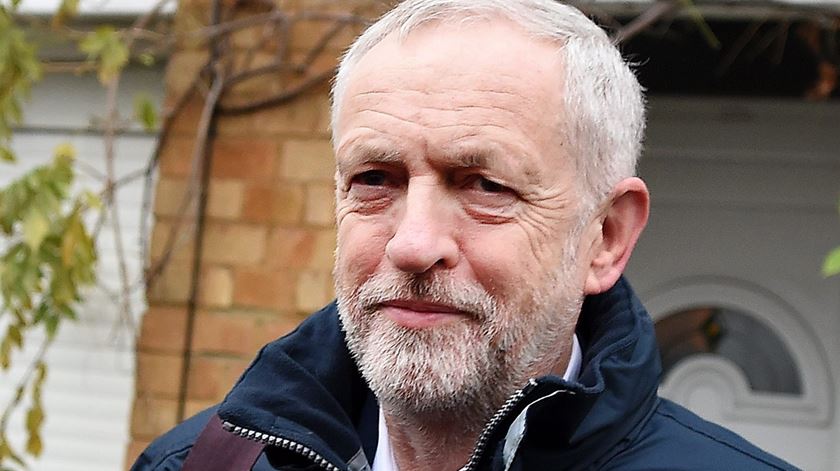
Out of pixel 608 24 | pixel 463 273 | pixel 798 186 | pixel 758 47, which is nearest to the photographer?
pixel 463 273

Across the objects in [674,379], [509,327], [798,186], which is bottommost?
[674,379]

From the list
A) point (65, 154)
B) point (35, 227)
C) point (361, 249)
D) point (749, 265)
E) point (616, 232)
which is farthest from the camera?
point (749, 265)

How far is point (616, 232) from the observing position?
1.95 metres

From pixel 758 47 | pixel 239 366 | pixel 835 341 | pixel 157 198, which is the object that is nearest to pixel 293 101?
pixel 157 198

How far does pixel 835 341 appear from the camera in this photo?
4.07 meters

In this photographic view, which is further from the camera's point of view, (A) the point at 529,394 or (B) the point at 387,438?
(B) the point at 387,438

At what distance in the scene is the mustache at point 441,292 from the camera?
175 centimetres

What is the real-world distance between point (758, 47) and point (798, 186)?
1.67ft

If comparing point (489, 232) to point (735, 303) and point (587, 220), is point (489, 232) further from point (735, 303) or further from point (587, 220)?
point (735, 303)

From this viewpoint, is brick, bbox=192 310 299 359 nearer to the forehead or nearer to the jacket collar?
the jacket collar

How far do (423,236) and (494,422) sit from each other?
0.26 m

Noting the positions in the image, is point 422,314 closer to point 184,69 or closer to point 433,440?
point 433,440

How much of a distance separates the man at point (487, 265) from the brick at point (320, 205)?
1.59m

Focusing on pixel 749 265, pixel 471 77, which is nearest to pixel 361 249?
pixel 471 77
